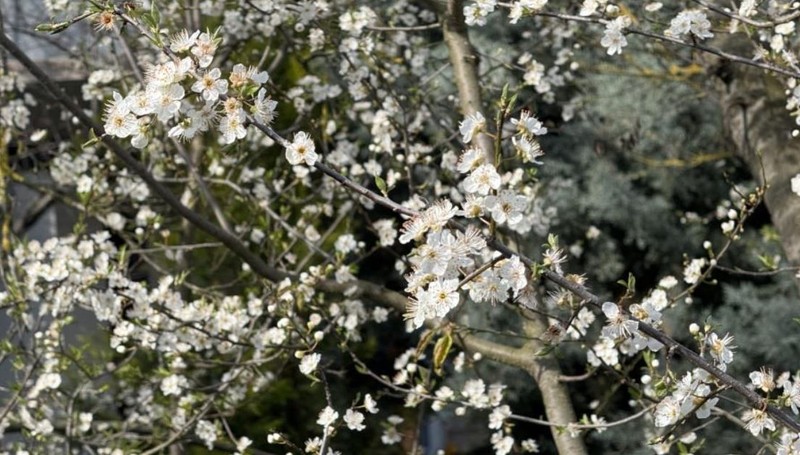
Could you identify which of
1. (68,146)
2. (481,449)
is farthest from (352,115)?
(481,449)

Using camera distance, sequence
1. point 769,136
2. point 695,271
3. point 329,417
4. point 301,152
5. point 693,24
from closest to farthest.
Result: point 301,152, point 329,417, point 693,24, point 695,271, point 769,136

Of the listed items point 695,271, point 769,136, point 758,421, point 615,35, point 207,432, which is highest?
point 615,35

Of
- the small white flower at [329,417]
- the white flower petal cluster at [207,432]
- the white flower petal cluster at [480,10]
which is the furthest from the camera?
the white flower petal cluster at [207,432]

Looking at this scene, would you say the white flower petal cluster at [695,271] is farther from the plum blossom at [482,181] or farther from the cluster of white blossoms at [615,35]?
the plum blossom at [482,181]

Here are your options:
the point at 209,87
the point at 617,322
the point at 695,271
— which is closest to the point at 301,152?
the point at 209,87

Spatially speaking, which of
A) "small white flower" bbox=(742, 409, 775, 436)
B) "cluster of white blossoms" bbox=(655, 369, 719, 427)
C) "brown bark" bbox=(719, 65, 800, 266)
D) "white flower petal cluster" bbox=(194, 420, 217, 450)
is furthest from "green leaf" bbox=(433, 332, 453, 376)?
"white flower petal cluster" bbox=(194, 420, 217, 450)

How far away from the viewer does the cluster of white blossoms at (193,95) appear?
146cm

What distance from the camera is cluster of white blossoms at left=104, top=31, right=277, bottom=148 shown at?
146 cm

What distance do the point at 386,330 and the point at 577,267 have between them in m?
1.34

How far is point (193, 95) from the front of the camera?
1.54 metres

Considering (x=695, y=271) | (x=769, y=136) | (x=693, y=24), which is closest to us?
(x=693, y=24)

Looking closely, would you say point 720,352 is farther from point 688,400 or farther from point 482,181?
point 482,181

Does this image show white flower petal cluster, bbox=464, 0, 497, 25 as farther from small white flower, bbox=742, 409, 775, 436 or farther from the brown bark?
small white flower, bbox=742, 409, 775, 436

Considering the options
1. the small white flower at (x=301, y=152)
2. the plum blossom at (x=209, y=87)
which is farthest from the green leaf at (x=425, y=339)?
the plum blossom at (x=209, y=87)
